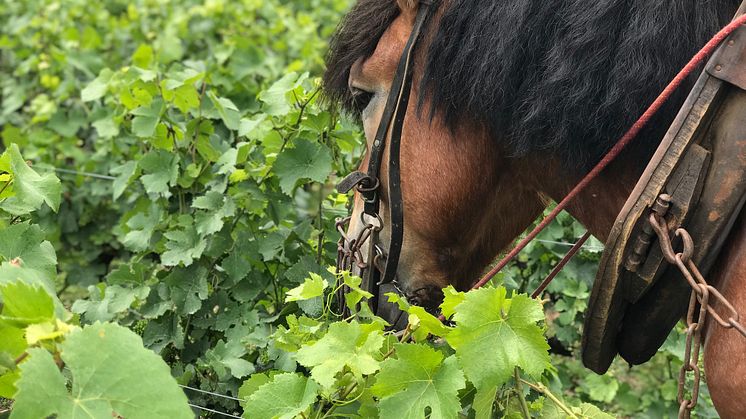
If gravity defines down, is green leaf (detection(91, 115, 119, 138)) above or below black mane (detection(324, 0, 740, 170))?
below

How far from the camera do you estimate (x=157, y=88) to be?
10.1ft

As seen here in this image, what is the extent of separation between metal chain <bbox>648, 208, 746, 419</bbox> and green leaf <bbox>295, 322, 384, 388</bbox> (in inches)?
21.3

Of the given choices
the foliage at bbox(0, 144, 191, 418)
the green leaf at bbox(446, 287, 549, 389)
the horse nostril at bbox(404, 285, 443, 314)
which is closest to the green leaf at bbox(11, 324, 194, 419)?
the foliage at bbox(0, 144, 191, 418)

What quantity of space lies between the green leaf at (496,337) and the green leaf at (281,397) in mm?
296

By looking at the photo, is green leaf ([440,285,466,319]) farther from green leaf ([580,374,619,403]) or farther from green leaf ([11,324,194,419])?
green leaf ([580,374,619,403])

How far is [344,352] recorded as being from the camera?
1.78m

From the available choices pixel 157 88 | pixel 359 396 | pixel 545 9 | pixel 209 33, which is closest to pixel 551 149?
pixel 545 9

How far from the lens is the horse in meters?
1.83

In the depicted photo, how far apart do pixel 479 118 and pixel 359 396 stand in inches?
25.7

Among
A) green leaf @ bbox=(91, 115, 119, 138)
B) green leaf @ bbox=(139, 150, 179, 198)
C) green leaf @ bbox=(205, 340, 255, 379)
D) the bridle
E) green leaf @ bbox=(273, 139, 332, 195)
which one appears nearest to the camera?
the bridle

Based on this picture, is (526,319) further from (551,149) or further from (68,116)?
(68,116)

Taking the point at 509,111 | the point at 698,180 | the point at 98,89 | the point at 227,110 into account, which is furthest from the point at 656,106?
the point at 98,89

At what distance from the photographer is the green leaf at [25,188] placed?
197 centimetres

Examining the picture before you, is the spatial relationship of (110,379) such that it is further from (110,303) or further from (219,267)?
(219,267)
